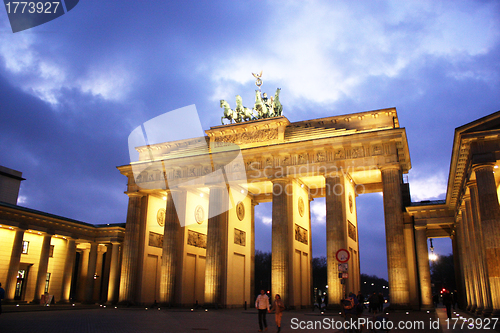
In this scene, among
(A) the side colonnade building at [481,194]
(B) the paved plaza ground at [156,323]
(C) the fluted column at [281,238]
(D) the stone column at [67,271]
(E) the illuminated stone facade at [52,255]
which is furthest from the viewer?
(D) the stone column at [67,271]

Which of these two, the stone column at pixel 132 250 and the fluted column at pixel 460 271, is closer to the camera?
the fluted column at pixel 460 271

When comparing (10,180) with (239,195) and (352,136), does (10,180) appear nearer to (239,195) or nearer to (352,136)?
(239,195)

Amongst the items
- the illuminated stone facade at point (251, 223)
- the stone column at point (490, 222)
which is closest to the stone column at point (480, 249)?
the illuminated stone facade at point (251, 223)

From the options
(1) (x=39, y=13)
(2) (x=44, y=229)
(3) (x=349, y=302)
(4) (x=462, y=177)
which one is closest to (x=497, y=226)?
(4) (x=462, y=177)

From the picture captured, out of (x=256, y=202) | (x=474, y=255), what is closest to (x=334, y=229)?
(x=474, y=255)

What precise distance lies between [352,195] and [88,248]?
31.2 metres

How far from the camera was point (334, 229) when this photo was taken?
29.0 meters

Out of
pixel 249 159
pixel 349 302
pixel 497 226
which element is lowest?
pixel 349 302

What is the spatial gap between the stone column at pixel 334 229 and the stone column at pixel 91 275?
88.9 feet

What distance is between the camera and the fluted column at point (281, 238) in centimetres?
2941

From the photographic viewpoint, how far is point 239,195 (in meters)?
37.3

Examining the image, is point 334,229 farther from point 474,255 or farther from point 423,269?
point 474,255

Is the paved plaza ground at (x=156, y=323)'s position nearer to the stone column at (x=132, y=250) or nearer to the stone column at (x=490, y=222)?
the stone column at (x=490, y=222)

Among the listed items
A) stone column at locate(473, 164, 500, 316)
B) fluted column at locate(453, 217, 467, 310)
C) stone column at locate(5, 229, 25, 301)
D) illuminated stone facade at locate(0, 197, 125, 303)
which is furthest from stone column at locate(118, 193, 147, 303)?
stone column at locate(473, 164, 500, 316)
